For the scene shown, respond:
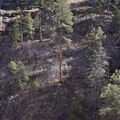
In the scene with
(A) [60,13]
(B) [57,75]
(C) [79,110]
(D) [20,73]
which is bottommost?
(C) [79,110]

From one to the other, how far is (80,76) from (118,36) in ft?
46.5

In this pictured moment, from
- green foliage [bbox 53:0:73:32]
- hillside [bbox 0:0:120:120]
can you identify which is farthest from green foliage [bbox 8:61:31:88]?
green foliage [bbox 53:0:73:32]

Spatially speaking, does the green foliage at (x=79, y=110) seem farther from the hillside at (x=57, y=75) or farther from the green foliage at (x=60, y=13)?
the green foliage at (x=60, y=13)

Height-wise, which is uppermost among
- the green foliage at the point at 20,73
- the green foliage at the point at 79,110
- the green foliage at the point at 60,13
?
the green foliage at the point at 60,13

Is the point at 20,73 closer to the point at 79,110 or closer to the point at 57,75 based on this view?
the point at 57,75

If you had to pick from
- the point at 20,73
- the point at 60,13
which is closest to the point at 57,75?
the point at 20,73

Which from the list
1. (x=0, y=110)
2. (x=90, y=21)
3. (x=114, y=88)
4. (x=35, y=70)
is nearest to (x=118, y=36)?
(x=90, y=21)

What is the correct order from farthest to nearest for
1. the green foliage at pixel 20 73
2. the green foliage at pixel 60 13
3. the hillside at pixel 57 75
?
the green foliage at pixel 20 73 < the green foliage at pixel 60 13 < the hillside at pixel 57 75

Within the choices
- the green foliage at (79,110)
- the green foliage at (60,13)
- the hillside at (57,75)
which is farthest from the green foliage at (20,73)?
→ the green foliage at (79,110)

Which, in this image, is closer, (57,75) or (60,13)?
(60,13)

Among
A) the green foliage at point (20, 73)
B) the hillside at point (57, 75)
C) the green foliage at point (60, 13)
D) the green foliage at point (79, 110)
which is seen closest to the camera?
the green foliage at point (79, 110)

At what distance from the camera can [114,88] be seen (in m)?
13.6

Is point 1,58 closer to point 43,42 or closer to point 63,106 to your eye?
point 43,42

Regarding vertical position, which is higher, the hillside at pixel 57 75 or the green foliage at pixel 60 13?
the green foliage at pixel 60 13
